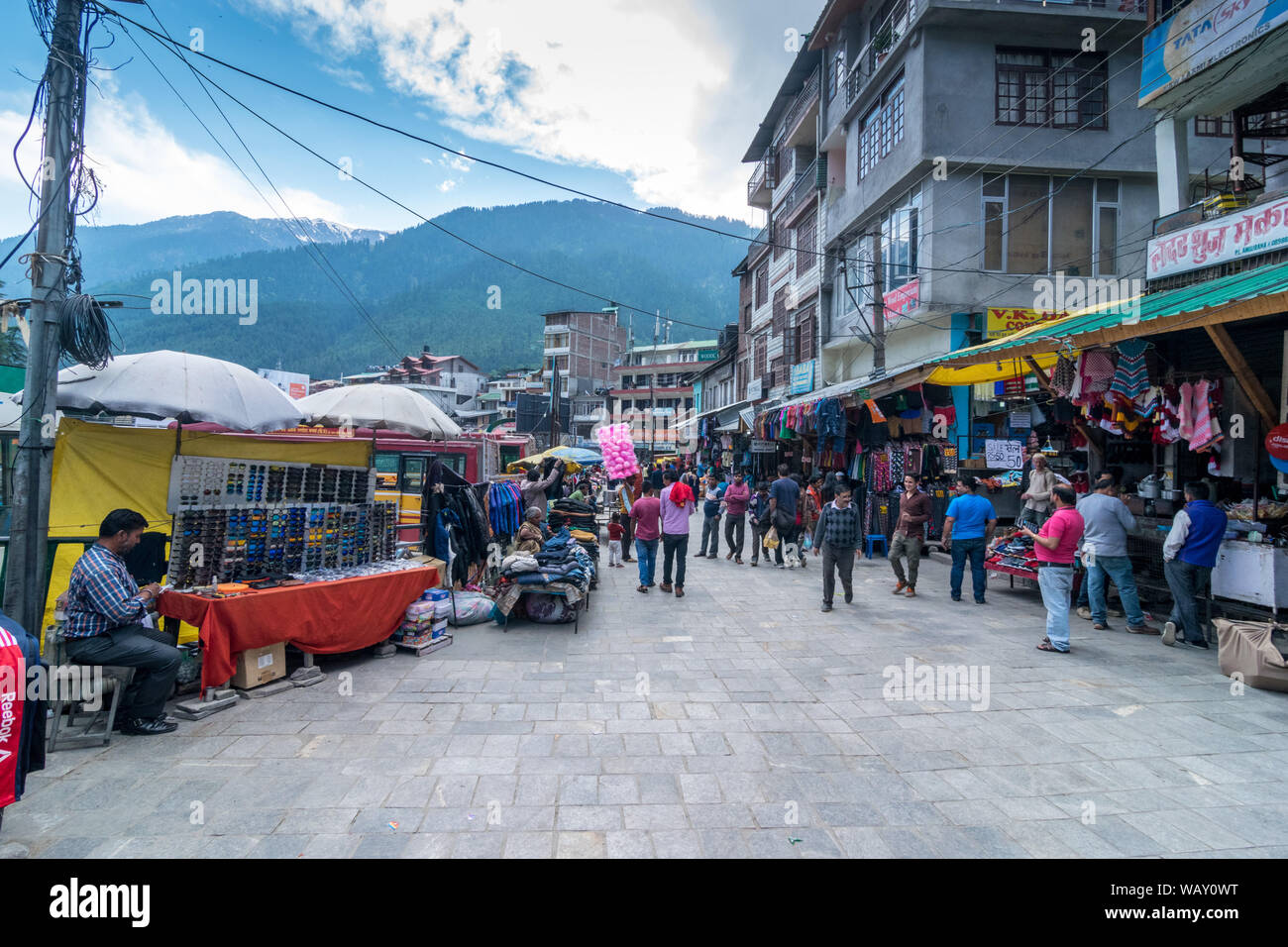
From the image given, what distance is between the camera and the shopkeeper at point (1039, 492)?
30.0ft

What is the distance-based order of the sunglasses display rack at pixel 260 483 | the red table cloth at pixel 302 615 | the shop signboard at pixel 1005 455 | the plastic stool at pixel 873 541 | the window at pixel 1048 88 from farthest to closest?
1. the window at pixel 1048 88
2. the plastic stool at pixel 873 541
3. the shop signboard at pixel 1005 455
4. the sunglasses display rack at pixel 260 483
5. the red table cloth at pixel 302 615

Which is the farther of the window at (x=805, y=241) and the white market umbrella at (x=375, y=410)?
the window at (x=805, y=241)

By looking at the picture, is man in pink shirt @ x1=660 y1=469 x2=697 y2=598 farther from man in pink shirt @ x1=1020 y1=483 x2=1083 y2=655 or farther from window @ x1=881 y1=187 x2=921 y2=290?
window @ x1=881 y1=187 x2=921 y2=290

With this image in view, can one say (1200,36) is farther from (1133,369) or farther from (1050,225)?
(1133,369)

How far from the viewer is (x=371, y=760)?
4.03 meters

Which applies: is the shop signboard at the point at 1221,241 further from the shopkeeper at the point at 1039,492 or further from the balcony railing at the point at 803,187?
the balcony railing at the point at 803,187

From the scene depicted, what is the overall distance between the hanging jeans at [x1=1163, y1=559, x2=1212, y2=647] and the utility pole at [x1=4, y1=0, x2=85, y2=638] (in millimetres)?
10719

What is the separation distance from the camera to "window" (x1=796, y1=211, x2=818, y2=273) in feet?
75.2

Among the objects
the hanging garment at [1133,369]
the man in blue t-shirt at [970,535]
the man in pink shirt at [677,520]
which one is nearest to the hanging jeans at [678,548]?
the man in pink shirt at [677,520]

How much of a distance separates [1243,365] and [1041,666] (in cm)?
370

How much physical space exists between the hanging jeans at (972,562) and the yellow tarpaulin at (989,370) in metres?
2.59

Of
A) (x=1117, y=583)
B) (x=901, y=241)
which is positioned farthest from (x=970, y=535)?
(x=901, y=241)
